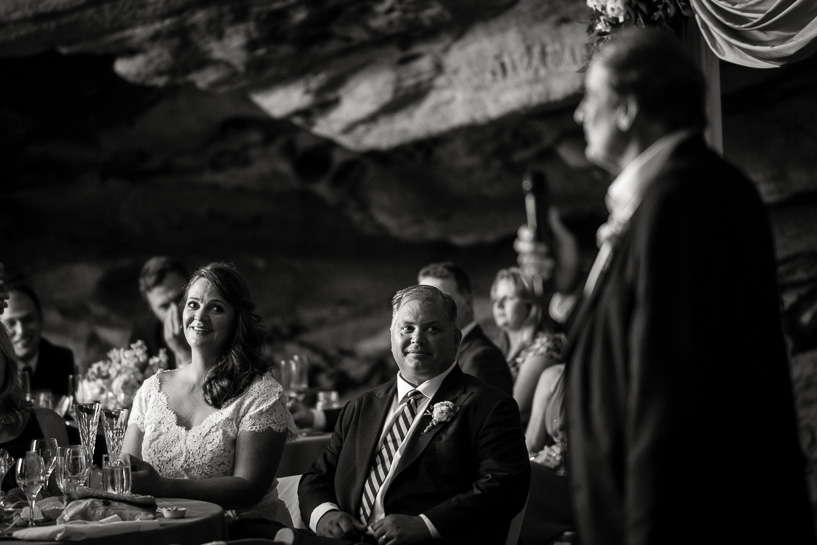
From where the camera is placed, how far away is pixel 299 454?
5.37 meters

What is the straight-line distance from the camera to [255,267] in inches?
378

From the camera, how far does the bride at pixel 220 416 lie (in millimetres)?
3746

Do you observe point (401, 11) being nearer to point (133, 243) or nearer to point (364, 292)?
point (364, 292)

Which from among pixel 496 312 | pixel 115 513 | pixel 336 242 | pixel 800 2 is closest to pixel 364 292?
pixel 336 242

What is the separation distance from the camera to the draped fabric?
4.25 metres

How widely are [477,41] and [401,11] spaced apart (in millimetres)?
765

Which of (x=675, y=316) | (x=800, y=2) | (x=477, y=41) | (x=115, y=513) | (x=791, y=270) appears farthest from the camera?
(x=477, y=41)

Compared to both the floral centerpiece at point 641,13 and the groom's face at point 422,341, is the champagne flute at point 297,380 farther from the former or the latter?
the floral centerpiece at point 641,13

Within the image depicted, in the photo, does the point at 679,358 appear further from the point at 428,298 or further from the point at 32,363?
the point at 32,363

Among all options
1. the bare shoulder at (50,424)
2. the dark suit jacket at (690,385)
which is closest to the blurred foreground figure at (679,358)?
the dark suit jacket at (690,385)

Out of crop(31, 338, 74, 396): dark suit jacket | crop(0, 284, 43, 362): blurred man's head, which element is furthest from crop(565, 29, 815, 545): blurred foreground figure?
crop(31, 338, 74, 396): dark suit jacket

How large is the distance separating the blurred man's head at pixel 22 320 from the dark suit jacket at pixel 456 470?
341 cm

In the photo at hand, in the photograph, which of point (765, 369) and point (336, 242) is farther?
point (336, 242)

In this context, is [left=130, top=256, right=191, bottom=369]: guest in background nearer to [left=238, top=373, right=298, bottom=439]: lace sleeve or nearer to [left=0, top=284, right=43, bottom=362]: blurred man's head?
[left=0, top=284, right=43, bottom=362]: blurred man's head
